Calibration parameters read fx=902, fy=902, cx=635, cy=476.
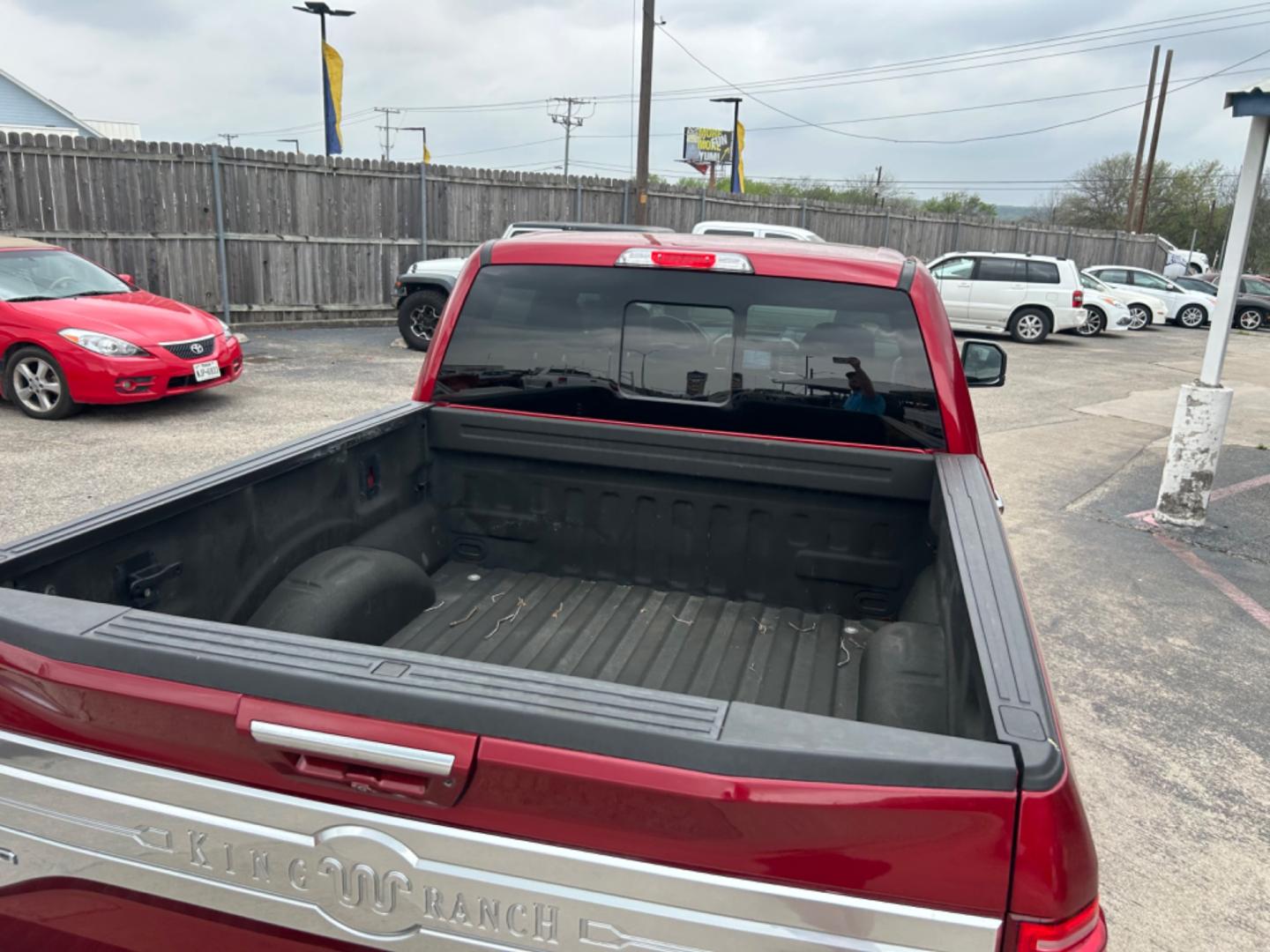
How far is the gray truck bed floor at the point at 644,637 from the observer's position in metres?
2.87

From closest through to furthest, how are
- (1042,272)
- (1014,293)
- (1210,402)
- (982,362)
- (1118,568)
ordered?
(982,362) < (1118,568) < (1210,402) < (1042,272) < (1014,293)

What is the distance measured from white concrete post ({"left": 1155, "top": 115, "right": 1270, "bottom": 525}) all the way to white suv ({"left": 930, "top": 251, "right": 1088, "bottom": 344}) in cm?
1181

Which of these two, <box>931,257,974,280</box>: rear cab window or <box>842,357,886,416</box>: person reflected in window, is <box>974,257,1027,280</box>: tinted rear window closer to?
<box>931,257,974,280</box>: rear cab window

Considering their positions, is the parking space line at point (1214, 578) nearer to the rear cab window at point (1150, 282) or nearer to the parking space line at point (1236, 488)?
the parking space line at point (1236, 488)

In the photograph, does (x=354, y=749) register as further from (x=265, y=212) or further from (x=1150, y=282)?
(x=1150, y=282)

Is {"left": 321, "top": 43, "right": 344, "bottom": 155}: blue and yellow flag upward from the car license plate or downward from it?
upward

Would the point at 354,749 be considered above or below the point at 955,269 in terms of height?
below

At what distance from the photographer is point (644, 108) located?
1875cm

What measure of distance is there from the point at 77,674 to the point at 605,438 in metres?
2.09

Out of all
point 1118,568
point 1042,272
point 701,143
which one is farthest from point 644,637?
point 701,143

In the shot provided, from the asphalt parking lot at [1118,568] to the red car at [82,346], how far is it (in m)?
0.30

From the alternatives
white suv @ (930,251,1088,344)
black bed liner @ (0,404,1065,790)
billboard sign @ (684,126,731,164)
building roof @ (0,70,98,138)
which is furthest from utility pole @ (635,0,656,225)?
billboard sign @ (684,126,731,164)

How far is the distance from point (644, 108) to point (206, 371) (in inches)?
510

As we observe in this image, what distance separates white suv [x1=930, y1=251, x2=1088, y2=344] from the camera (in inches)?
700
